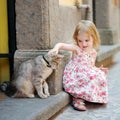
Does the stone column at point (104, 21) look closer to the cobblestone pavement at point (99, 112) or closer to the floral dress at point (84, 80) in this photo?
the cobblestone pavement at point (99, 112)

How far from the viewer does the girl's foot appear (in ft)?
11.7

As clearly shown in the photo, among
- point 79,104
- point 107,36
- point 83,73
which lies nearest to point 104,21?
point 107,36

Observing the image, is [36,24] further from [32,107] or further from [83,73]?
[32,107]

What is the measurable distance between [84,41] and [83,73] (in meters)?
0.31

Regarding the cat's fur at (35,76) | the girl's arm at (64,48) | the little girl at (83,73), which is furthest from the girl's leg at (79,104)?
the girl's arm at (64,48)

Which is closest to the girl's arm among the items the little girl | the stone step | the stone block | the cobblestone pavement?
the little girl

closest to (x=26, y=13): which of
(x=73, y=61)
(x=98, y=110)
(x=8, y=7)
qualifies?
(x=8, y=7)

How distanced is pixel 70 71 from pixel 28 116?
1.06 metres

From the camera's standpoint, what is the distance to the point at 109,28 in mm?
7320

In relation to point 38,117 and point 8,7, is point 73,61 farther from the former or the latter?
point 38,117

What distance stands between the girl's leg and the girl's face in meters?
0.51

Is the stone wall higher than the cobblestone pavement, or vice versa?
the stone wall

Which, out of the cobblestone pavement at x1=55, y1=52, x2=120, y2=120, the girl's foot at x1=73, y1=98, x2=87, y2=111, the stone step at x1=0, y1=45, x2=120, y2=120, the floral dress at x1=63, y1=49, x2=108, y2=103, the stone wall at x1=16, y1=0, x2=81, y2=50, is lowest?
the cobblestone pavement at x1=55, y1=52, x2=120, y2=120

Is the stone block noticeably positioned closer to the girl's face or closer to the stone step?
the girl's face
